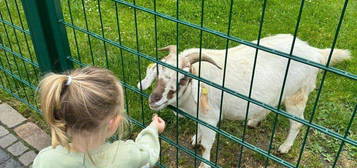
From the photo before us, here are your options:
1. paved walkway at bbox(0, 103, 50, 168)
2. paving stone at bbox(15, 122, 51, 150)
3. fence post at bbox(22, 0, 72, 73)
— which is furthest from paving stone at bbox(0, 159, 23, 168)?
fence post at bbox(22, 0, 72, 73)

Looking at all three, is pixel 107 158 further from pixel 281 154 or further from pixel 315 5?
pixel 315 5

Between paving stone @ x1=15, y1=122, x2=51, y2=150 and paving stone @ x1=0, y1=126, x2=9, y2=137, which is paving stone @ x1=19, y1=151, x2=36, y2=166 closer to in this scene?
paving stone @ x1=15, y1=122, x2=51, y2=150

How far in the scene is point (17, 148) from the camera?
3.64m

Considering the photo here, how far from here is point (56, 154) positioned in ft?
6.40

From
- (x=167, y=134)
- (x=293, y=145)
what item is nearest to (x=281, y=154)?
(x=293, y=145)

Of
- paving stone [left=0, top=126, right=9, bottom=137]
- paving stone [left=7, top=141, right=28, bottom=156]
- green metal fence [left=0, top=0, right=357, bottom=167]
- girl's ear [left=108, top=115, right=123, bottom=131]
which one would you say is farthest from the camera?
paving stone [left=0, top=126, right=9, bottom=137]

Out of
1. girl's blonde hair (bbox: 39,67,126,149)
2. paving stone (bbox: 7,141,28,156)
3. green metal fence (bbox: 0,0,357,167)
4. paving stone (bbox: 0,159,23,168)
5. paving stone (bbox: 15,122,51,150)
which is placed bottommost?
paving stone (bbox: 0,159,23,168)

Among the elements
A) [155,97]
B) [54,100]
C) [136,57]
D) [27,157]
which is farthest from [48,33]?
[136,57]

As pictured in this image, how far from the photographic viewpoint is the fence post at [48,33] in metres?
2.90

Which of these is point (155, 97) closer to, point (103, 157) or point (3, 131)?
point (103, 157)

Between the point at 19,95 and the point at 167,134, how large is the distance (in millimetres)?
1700

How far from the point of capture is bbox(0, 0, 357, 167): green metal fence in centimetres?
208

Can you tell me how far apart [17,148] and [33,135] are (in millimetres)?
198

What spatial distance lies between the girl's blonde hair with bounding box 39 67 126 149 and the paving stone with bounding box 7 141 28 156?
195 cm
